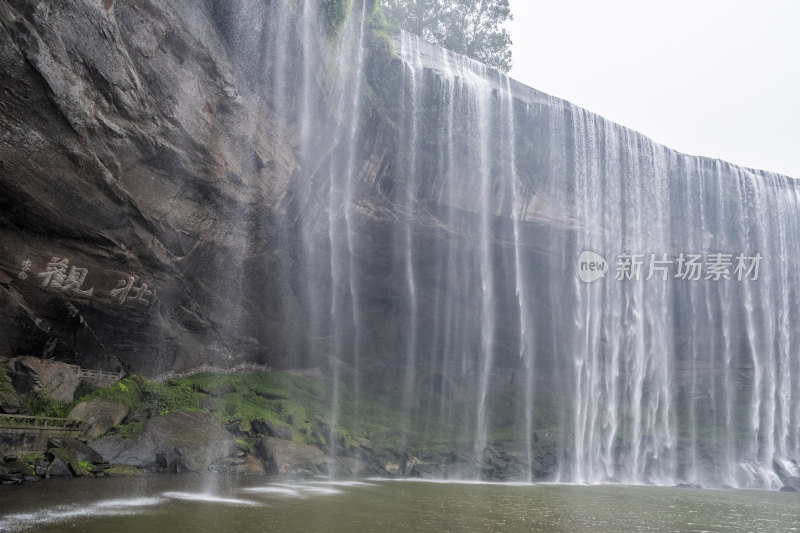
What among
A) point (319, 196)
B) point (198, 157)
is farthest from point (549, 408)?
point (198, 157)

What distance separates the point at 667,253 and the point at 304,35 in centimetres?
1958

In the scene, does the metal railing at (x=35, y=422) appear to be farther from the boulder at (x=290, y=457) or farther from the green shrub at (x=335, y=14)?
the green shrub at (x=335, y=14)

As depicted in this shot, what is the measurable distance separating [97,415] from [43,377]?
7.22 feet

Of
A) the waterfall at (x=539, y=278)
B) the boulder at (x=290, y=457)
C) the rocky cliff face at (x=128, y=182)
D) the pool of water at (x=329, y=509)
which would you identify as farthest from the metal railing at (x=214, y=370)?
the pool of water at (x=329, y=509)

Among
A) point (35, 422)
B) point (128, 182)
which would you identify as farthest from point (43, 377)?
point (128, 182)

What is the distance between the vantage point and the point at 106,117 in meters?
14.3

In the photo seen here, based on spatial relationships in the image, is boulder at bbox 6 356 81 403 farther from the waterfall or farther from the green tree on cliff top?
the green tree on cliff top

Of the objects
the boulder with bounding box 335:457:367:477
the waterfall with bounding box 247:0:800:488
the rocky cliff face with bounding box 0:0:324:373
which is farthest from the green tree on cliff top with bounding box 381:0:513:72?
the boulder with bounding box 335:457:367:477

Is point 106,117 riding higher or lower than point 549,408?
higher

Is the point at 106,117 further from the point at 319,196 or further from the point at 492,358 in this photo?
the point at 492,358

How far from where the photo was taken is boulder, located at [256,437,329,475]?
16.2 meters

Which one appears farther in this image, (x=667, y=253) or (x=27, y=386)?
(x=667, y=253)

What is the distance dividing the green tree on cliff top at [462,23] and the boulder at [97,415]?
26.5 meters

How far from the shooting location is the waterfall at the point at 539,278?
2239 cm
